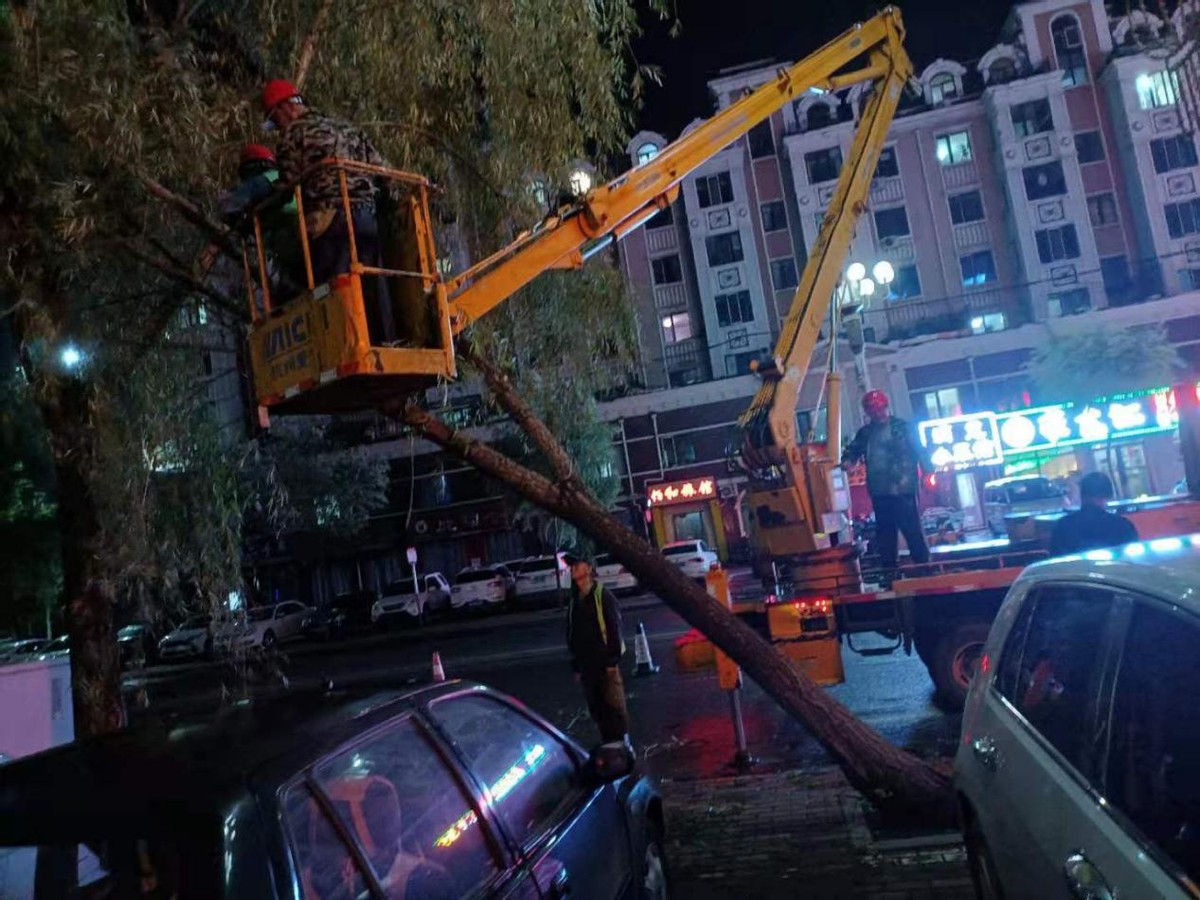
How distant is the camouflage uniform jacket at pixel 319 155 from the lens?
16.8ft

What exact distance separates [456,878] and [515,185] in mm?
5633

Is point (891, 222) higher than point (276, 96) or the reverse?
higher

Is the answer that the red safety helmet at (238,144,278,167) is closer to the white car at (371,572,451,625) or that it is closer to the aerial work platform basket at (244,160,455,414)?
the aerial work platform basket at (244,160,455,414)

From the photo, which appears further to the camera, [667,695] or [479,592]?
[479,592]

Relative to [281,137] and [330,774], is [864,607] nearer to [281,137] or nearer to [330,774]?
[281,137]

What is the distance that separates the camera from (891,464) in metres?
8.54

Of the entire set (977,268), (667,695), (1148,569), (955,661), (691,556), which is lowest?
(667,695)

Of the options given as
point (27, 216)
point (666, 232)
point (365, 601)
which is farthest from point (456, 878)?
point (666, 232)

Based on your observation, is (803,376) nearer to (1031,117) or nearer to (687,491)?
(687,491)

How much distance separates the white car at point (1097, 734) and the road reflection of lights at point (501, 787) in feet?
5.35

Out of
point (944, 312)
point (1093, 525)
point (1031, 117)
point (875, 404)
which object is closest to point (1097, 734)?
point (1093, 525)

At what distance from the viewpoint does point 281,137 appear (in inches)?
204

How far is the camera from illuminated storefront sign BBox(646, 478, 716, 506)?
3328 cm

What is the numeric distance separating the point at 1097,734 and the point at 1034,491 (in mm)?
16703
